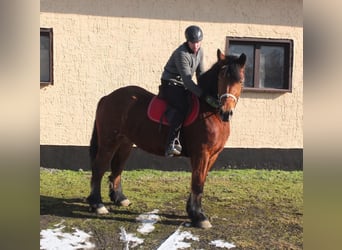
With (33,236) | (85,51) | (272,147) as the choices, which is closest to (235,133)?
(272,147)

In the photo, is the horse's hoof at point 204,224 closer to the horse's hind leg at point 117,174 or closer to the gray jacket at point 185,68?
the horse's hind leg at point 117,174

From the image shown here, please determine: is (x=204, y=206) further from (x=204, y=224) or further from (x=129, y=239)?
(x=129, y=239)

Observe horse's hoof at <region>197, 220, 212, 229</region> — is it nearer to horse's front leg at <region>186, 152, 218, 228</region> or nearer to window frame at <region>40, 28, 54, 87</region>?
horse's front leg at <region>186, 152, 218, 228</region>

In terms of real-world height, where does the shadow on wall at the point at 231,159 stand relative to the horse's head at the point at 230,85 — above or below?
below

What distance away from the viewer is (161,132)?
3957 mm

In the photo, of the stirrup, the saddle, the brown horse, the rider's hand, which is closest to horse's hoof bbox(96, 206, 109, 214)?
the brown horse

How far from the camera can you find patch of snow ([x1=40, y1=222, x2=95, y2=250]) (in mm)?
3385

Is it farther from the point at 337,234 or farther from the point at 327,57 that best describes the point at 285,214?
the point at 327,57

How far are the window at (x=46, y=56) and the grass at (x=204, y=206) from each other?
1.25 metres

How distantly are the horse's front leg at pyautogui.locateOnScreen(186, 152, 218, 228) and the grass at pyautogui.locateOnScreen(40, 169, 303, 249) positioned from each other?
105 millimetres

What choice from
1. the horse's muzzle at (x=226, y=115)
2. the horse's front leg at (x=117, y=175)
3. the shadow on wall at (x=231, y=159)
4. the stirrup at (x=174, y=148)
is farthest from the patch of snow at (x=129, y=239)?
the shadow on wall at (x=231, y=159)

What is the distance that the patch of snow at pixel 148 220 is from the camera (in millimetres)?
3761

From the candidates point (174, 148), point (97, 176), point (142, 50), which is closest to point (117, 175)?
point (97, 176)

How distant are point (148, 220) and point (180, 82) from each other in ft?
4.75
